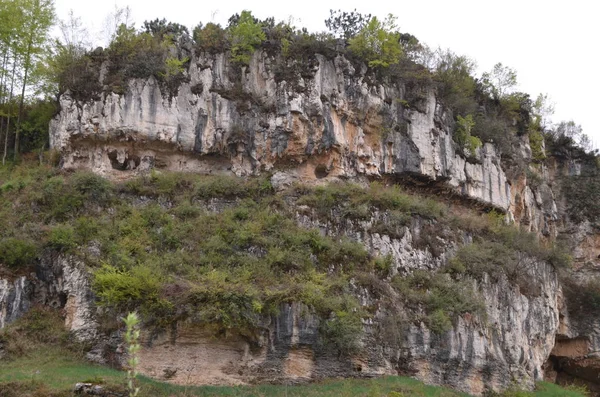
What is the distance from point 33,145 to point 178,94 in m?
9.63

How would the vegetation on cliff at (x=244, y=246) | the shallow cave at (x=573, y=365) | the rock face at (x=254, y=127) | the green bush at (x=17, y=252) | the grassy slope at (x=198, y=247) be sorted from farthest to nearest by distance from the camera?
the shallow cave at (x=573, y=365), the rock face at (x=254, y=127), the green bush at (x=17, y=252), the vegetation on cliff at (x=244, y=246), the grassy slope at (x=198, y=247)

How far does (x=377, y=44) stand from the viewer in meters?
38.8

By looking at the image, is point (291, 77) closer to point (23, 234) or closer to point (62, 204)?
point (62, 204)

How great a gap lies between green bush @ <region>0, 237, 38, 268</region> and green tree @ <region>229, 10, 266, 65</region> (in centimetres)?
1470

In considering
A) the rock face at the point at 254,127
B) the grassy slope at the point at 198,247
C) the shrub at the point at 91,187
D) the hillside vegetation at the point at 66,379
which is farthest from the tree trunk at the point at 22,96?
the hillside vegetation at the point at 66,379

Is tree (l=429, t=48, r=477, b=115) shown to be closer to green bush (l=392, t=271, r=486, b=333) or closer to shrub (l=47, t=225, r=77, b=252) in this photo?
green bush (l=392, t=271, r=486, b=333)

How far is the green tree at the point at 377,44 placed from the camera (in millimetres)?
38281

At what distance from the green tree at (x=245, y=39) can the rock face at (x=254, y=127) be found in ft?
1.77

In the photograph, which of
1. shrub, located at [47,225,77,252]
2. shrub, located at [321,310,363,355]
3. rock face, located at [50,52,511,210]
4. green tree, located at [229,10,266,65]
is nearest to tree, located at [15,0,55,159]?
rock face, located at [50,52,511,210]

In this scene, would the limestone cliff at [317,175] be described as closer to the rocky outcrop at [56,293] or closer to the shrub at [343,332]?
the rocky outcrop at [56,293]

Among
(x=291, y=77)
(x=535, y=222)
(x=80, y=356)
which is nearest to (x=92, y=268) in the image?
(x=80, y=356)

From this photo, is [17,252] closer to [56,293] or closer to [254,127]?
[56,293]

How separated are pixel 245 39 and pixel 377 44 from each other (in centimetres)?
708

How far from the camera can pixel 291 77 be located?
1417 inches
